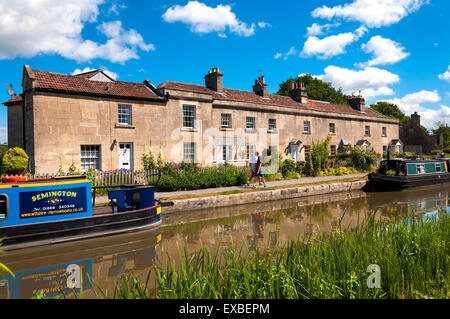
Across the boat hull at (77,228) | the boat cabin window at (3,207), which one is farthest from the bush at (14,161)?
the boat hull at (77,228)

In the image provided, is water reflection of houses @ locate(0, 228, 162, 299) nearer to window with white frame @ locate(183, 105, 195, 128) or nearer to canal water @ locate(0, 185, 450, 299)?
canal water @ locate(0, 185, 450, 299)

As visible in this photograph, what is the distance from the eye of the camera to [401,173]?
17844 millimetres

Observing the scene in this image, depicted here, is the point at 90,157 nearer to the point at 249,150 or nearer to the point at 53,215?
the point at 53,215

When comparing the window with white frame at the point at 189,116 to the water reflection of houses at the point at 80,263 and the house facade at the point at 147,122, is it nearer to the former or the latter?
the house facade at the point at 147,122

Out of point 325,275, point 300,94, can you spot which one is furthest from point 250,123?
point 325,275

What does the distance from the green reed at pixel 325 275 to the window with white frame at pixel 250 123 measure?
16.7 m

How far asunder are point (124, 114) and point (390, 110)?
49128 mm

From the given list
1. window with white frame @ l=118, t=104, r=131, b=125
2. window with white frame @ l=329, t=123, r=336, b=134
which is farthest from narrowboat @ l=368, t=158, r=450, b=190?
window with white frame @ l=118, t=104, r=131, b=125

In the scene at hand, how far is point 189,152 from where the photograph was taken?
18.6m

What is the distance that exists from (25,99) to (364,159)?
20.5 metres

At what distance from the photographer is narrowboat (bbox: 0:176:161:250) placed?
747cm

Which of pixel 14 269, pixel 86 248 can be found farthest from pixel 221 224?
pixel 14 269

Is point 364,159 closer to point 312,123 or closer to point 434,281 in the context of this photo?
point 312,123

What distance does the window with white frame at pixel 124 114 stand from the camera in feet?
54.1
